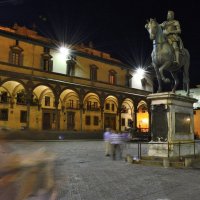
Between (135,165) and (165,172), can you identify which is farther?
(135,165)

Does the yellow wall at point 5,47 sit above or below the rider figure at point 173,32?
above

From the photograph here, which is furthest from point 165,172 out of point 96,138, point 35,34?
point 35,34

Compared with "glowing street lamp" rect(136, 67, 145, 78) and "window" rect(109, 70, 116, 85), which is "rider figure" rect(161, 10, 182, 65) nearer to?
"window" rect(109, 70, 116, 85)

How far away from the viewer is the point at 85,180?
27.8 ft

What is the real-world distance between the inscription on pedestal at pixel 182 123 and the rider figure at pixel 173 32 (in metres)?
2.27

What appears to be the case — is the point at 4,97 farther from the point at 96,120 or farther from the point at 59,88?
the point at 96,120

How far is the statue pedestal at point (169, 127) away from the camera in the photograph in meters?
12.0

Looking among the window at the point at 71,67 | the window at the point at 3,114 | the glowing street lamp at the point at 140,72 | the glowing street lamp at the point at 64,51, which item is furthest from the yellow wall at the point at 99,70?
the window at the point at 3,114

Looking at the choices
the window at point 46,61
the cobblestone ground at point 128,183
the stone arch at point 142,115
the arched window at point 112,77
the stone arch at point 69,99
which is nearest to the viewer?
the cobblestone ground at point 128,183

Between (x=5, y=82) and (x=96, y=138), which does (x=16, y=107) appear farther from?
(x=96, y=138)

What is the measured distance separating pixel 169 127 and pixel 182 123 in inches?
39.5

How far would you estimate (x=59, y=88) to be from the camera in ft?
119

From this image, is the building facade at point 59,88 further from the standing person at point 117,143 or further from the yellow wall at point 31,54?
the standing person at point 117,143

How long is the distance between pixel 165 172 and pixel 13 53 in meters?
28.4
